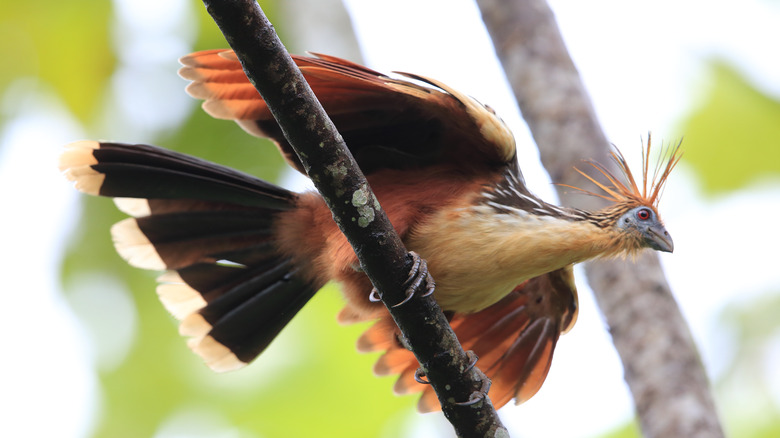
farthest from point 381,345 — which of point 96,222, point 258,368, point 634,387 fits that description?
point 96,222

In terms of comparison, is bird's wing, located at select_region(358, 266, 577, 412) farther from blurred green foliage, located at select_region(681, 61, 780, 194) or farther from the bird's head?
blurred green foliage, located at select_region(681, 61, 780, 194)

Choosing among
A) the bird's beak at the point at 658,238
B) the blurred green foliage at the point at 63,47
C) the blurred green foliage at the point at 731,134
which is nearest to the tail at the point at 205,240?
the bird's beak at the point at 658,238

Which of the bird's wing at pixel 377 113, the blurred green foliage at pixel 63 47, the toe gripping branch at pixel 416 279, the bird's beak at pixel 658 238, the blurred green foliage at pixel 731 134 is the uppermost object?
the blurred green foliage at pixel 63 47

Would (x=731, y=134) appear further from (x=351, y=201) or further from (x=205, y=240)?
(x=351, y=201)

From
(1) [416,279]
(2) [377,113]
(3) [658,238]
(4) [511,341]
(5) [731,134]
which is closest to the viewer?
(1) [416,279]

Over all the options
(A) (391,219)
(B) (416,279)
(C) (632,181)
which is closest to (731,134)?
(C) (632,181)

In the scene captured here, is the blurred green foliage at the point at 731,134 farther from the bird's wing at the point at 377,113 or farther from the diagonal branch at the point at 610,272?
the bird's wing at the point at 377,113
